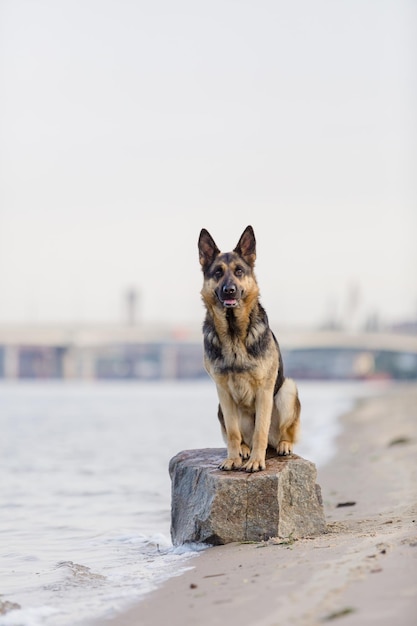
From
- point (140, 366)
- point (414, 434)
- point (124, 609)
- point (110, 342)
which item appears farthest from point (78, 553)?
point (140, 366)

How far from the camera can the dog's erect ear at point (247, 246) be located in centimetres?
682

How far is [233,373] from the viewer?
6.71 metres

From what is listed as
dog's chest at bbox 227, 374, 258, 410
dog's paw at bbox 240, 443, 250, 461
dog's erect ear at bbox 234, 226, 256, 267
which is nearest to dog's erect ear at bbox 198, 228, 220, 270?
dog's erect ear at bbox 234, 226, 256, 267

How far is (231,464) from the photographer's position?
Result: 271 inches

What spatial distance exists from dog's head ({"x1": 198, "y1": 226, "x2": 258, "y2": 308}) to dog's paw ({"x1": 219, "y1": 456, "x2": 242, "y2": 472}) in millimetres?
1173

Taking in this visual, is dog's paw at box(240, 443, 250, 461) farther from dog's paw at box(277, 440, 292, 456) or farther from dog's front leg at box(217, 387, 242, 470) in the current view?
dog's paw at box(277, 440, 292, 456)

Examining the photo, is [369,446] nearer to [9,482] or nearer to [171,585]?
[9,482]

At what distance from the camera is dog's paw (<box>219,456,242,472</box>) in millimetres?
6855

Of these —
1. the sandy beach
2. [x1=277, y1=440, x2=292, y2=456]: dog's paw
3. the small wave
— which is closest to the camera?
the sandy beach

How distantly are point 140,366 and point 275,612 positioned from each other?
437 ft

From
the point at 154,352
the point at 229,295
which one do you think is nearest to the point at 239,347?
the point at 229,295

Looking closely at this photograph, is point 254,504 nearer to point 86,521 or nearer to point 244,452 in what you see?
point 244,452

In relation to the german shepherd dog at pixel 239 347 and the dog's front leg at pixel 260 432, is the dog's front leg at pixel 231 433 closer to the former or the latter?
the german shepherd dog at pixel 239 347

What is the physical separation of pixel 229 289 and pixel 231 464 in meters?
1.33
